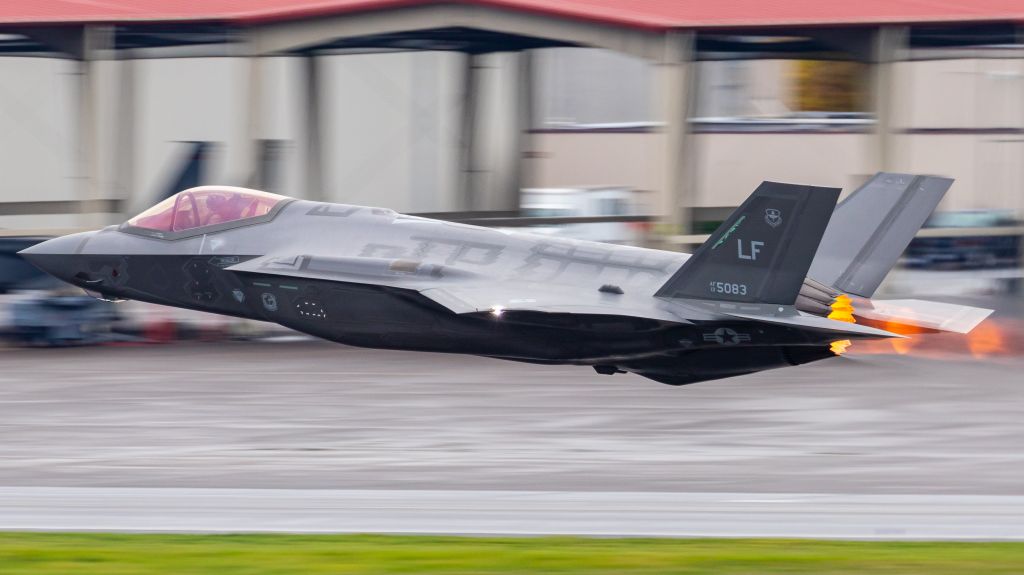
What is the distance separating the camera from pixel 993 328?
27891mm

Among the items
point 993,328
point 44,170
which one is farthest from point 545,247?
point 44,170

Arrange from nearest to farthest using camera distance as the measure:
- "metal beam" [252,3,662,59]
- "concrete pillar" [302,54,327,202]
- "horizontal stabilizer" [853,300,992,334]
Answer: "horizontal stabilizer" [853,300,992,334]
"metal beam" [252,3,662,59]
"concrete pillar" [302,54,327,202]

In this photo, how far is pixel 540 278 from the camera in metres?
16.0

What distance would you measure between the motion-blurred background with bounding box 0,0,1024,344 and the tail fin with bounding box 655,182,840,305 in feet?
40.7

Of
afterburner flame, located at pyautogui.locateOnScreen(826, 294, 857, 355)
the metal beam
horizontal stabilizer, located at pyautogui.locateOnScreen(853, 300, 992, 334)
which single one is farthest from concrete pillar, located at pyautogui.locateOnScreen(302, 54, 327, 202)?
horizontal stabilizer, located at pyautogui.locateOnScreen(853, 300, 992, 334)

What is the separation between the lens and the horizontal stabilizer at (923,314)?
14.9 meters

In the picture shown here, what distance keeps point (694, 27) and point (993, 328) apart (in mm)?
8994

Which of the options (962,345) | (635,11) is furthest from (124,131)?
(962,345)

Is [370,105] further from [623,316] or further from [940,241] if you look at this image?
[623,316]

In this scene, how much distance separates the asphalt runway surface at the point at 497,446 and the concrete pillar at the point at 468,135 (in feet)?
44.2

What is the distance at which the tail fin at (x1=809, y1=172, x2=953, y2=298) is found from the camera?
16359 mm

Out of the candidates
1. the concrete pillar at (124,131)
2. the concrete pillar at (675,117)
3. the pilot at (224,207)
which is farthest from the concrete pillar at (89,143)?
the concrete pillar at (675,117)

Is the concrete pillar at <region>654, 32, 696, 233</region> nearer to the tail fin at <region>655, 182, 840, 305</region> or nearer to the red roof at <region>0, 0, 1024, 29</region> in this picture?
the red roof at <region>0, 0, 1024, 29</region>

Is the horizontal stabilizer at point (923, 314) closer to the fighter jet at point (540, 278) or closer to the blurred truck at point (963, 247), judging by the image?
the fighter jet at point (540, 278)
